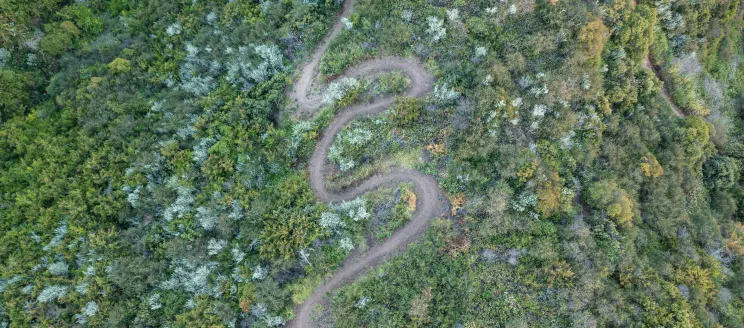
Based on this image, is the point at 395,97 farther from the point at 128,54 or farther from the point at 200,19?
the point at 128,54

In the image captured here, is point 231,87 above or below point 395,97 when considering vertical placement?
above

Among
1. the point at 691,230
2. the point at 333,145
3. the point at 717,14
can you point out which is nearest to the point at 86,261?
the point at 333,145

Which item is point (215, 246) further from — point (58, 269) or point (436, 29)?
point (436, 29)

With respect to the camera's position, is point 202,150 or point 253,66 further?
point 253,66

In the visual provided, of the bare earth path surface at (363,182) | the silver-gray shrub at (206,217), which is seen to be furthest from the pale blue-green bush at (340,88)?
the silver-gray shrub at (206,217)

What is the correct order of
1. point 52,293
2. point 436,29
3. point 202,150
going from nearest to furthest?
point 52,293
point 202,150
point 436,29

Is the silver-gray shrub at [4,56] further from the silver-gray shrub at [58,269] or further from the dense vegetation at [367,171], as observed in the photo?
the silver-gray shrub at [58,269]

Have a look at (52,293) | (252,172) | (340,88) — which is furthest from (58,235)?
(340,88)
